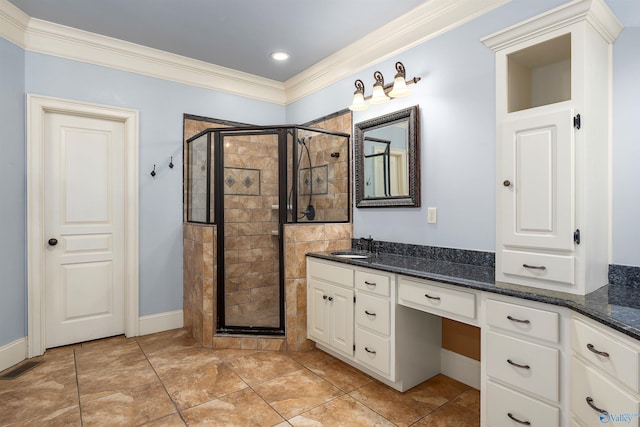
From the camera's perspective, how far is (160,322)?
3359 millimetres

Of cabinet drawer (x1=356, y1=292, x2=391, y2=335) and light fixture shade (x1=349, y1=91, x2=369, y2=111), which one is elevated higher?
light fixture shade (x1=349, y1=91, x2=369, y2=111)

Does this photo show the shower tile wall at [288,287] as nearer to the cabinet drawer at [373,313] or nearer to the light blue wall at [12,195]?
the cabinet drawer at [373,313]

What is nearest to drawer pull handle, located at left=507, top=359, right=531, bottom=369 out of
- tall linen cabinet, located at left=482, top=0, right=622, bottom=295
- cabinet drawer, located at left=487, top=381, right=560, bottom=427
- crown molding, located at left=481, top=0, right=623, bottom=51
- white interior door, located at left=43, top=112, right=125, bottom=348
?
cabinet drawer, located at left=487, top=381, right=560, bottom=427

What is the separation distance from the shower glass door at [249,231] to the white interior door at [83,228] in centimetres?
104

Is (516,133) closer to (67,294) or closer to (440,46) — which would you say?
(440,46)

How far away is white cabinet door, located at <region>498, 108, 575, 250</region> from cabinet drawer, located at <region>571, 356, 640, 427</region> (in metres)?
0.54

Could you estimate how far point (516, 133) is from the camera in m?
1.74

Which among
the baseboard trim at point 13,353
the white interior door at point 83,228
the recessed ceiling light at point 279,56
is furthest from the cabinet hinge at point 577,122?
the baseboard trim at point 13,353

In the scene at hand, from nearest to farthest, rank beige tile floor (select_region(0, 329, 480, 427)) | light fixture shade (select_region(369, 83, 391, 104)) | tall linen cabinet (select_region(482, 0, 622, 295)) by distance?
tall linen cabinet (select_region(482, 0, 622, 295)) < beige tile floor (select_region(0, 329, 480, 427)) < light fixture shade (select_region(369, 83, 391, 104))

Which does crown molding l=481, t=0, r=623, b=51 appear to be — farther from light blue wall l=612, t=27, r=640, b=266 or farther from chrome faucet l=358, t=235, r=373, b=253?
chrome faucet l=358, t=235, r=373, b=253

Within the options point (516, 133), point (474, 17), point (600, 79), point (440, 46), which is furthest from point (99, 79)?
point (600, 79)

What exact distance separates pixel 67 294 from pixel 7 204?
906 millimetres

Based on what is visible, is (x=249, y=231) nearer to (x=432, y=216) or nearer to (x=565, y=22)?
(x=432, y=216)

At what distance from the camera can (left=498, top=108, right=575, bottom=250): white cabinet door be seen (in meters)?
1.58
